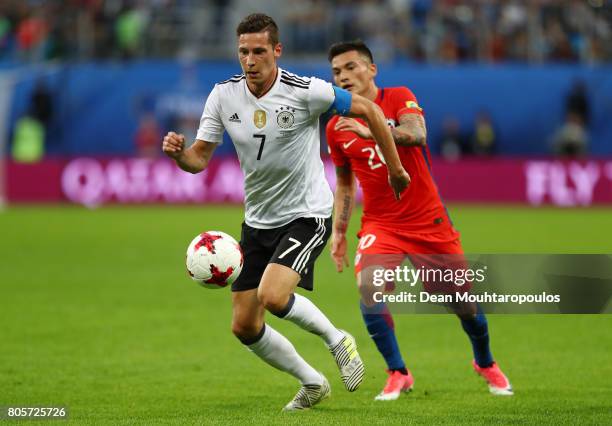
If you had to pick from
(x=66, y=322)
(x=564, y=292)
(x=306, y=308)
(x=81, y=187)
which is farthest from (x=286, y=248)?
(x=81, y=187)

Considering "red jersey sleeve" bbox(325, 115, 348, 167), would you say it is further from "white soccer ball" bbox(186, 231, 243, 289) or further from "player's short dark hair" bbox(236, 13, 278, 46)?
"white soccer ball" bbox(186, 231, 243, 289)

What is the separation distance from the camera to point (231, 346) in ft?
34.8

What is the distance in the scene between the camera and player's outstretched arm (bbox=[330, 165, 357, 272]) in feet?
27.7

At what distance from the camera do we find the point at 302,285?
7.51m

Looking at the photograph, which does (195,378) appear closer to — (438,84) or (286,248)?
(286,248)

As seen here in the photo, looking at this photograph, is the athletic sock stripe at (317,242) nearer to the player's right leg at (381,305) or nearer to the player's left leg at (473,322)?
the player's right leg at (381,305)

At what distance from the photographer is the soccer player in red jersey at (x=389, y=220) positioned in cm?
823

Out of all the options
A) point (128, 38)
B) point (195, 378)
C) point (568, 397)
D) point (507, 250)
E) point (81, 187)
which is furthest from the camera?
point (128, 38)

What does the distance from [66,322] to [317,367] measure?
3.56 meters

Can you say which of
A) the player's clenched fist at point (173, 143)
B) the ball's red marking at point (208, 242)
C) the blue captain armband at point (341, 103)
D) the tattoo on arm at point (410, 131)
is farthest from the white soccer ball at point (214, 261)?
the tattoo on arm at point (410, 131)

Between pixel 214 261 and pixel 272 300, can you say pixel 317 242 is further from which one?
pixel 214 261

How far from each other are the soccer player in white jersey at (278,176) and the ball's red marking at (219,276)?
0.81 ft

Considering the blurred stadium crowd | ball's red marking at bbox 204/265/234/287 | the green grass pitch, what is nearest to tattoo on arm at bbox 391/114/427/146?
ball's red marking at bbox 204/265/234/287

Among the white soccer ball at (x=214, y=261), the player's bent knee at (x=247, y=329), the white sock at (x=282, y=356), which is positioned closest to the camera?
the white soccer ball at (x=214, y=261)
